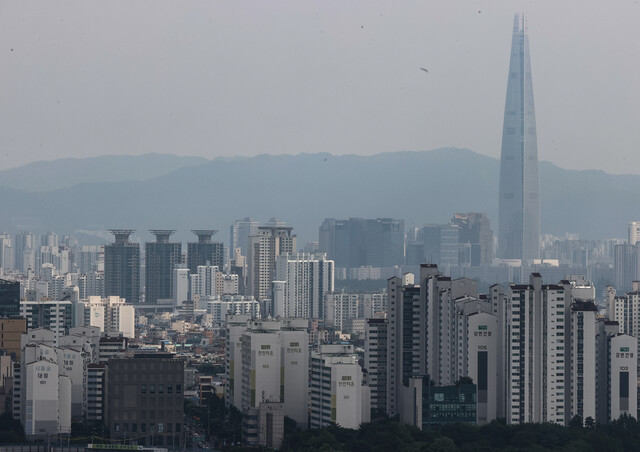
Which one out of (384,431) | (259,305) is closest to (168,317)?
(259,305)

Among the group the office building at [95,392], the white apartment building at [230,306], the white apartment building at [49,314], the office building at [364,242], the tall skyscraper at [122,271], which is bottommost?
the office building at [95,392]

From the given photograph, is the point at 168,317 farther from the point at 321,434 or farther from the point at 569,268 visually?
the point at 321,434

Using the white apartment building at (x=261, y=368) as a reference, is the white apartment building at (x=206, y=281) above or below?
above

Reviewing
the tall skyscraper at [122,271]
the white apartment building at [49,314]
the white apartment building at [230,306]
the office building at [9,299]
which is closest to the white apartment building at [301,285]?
the white apartment building at [230,306]

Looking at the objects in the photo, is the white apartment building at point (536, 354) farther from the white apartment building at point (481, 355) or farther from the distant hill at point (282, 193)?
the distant hill at point (282, 193)

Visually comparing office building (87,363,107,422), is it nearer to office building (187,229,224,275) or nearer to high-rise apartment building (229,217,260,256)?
office building (187,229,224,275)

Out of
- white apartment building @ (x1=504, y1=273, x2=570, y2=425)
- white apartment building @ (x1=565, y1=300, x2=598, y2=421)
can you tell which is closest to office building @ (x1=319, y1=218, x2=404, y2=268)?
white apartment building @ (x1=565, y1=300, x2=598, y2=421)

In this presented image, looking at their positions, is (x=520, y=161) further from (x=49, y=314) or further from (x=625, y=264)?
(x=49, y=314)
